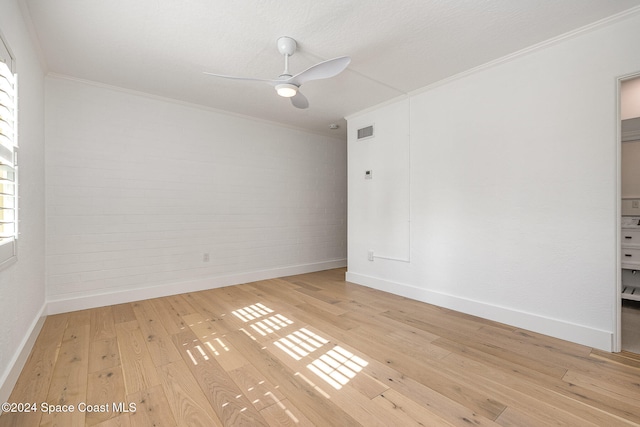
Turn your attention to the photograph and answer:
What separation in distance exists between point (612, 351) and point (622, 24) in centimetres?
257

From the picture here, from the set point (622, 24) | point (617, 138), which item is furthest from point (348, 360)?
point (622, 24)

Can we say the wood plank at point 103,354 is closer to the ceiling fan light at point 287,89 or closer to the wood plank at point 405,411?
the wood plank at point 405,411

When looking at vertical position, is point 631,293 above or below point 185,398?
above

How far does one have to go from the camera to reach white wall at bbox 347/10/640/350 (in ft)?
7.37

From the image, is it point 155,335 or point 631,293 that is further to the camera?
point 631,293

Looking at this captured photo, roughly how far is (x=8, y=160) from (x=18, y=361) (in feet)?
4.48

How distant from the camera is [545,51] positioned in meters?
2.51

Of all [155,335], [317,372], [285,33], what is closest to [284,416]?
[317,372]

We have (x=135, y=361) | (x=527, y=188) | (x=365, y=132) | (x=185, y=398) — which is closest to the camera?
(x=185, y=398)

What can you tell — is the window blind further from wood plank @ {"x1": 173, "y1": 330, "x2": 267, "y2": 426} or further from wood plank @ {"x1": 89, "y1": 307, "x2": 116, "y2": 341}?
wood plank @ {"x1": 173, "y1": 330, "x2": 267, "y2": 426}

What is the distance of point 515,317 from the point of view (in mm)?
2709

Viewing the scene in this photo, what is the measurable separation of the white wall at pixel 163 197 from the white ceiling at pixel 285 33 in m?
0.50

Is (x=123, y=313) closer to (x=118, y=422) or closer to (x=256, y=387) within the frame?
(x=118, y=422)

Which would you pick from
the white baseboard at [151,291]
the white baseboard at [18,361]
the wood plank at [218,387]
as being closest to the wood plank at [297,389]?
the wood plank at [218,387]
